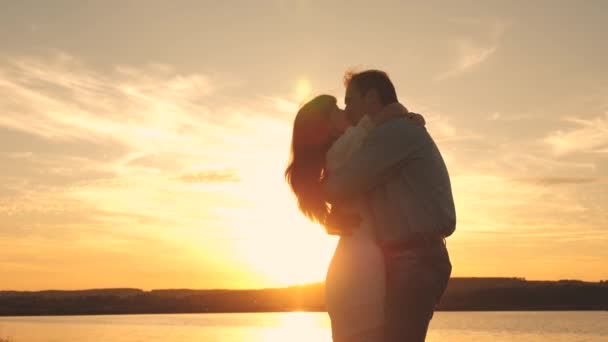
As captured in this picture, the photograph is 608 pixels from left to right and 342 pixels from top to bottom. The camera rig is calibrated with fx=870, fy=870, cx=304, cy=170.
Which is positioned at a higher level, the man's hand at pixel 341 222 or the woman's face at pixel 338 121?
the woman's face at pixel 338 121

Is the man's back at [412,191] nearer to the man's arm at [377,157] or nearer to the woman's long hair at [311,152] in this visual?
the man's arm at [377,157]

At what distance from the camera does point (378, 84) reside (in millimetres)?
4680

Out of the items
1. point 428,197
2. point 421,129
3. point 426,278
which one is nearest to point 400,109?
point 421,129

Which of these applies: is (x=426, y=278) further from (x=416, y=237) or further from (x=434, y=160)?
(x=434, y=160)

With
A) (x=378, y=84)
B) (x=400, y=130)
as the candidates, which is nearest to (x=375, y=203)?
(x=400, y=130)

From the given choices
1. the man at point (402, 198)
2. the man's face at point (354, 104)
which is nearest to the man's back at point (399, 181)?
the man at point (402, 198)

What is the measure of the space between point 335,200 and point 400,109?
594mm

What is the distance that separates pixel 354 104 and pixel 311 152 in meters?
0.35

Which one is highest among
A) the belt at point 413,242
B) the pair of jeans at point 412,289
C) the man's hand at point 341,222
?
the man's hand at point 341,222

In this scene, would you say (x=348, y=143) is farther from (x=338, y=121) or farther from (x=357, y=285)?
(x=357, y=285)

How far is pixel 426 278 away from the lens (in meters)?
4.35

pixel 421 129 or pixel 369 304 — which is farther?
pixel 421 129

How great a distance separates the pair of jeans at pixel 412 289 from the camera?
4.35 meters

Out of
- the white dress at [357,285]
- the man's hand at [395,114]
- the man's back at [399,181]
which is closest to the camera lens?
the white dress at [357,285]
